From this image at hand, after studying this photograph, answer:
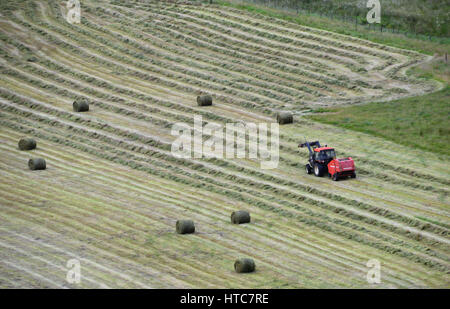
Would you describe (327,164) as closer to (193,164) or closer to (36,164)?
(193,164)

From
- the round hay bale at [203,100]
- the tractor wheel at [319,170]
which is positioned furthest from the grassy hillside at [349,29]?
the tractor wheel at [319,170]

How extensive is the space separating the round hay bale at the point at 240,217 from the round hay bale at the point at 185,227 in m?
1.99

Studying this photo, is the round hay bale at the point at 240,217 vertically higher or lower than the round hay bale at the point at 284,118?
lower

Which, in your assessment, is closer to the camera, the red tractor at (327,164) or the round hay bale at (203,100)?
the red tractor at (327,164)

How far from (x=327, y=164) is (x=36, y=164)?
14189 mm

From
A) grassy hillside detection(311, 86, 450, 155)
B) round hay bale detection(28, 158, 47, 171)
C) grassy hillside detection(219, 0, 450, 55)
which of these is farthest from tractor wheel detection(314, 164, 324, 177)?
grassy hillside detection(219, 0, 450, 55)

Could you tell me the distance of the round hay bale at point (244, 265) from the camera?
2836 cm

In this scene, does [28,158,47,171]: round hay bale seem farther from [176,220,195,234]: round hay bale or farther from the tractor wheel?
the tractor wheel

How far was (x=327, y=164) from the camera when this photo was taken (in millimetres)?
39000

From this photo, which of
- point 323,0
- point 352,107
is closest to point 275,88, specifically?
point 352,107

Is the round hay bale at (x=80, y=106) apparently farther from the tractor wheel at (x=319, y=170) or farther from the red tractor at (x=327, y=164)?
the tractor wheel at (x=319, y=170)

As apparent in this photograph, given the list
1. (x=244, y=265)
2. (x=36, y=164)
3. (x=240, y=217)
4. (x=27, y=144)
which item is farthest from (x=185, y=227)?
(x=27, y=144)

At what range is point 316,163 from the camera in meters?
39.0
